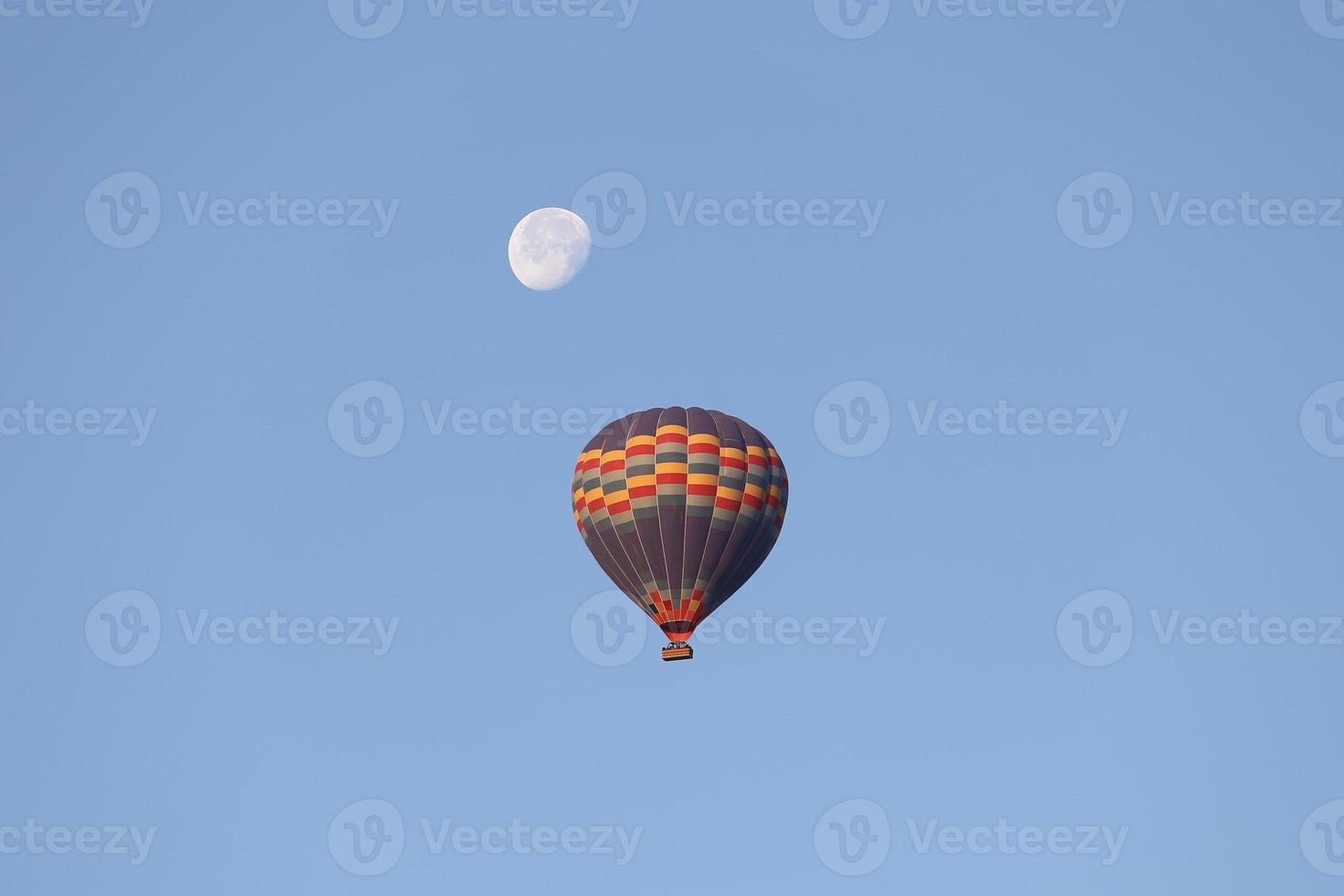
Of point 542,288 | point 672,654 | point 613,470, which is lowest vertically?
point 672,654

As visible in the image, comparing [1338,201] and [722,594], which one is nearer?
[722,594]

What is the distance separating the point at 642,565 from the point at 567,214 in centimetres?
1854

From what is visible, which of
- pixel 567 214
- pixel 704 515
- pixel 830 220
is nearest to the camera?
pixel 704 515

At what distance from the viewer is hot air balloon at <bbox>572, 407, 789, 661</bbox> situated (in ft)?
251

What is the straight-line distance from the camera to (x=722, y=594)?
7788cm

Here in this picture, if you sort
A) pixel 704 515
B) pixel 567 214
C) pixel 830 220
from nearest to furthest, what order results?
pixel 704 515, pixel 830 220, pixel 567 214

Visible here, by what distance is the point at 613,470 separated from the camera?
7725 cm

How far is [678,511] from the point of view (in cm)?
7638

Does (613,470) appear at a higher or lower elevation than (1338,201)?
lower

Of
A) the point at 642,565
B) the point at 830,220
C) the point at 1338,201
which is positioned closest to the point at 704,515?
the point at 642,565

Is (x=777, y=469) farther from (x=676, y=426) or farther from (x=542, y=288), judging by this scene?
(x=542, y=288)

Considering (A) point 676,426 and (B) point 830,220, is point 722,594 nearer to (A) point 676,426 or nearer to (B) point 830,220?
(A) point 676,426

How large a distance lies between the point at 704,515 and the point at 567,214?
18.4m

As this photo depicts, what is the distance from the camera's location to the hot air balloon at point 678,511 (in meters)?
76.5
